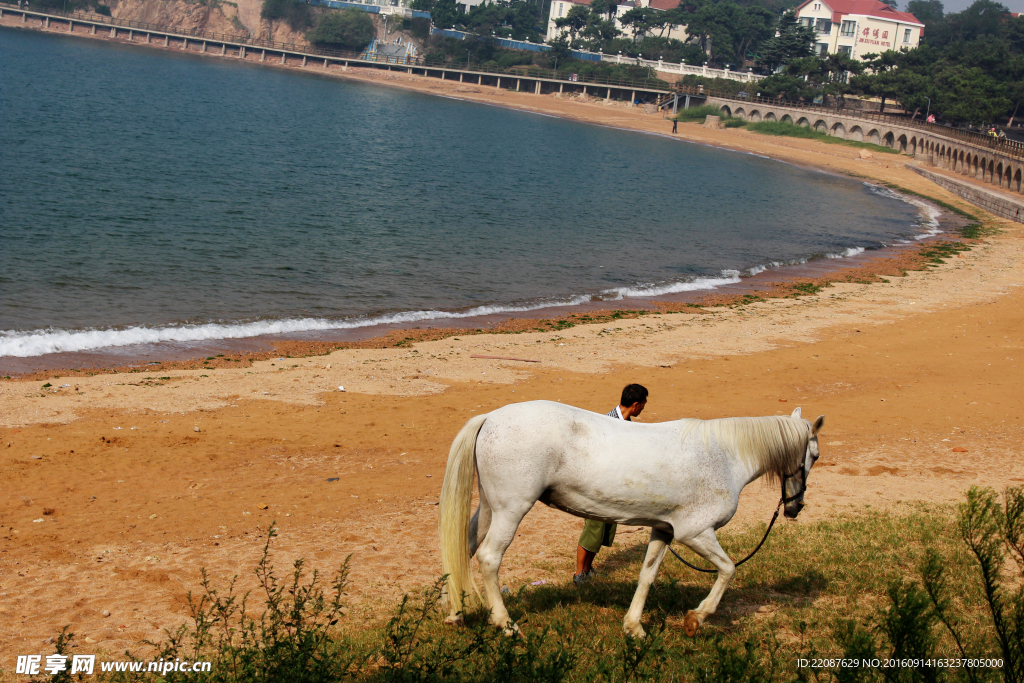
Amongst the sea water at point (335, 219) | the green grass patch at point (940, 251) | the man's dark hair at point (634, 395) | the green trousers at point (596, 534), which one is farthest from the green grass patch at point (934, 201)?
the green trousers at point (596, 534)

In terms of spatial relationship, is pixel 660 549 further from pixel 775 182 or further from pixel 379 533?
pixel 775 182

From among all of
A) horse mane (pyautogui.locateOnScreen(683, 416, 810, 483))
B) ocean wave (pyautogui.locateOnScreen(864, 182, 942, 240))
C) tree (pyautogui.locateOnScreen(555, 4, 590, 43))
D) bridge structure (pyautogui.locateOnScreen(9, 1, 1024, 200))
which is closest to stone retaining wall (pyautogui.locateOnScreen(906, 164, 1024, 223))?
ocean wave (pyautogui.locateOnScreen(864, 182, 942, 240))

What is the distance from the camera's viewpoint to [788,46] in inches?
4658

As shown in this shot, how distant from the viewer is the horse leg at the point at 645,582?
625 cm

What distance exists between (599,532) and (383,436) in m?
5.80

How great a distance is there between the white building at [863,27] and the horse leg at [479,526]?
497 feet

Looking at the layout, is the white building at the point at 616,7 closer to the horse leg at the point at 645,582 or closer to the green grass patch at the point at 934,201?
the green grass patch at the point at 934,201

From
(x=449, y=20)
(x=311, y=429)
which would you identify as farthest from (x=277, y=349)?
(x=449, y=20)

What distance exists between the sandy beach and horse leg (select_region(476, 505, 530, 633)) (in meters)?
1.34

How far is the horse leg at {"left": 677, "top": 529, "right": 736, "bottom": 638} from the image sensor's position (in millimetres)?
6152

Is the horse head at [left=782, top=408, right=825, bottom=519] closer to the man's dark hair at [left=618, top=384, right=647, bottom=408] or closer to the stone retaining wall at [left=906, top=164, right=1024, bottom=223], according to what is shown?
the man's dark hair at [left=618, top=384, right=647, bottom=408]

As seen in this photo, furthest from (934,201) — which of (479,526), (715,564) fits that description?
(479,526)

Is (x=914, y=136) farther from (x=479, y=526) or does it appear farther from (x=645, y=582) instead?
(x=479, y=526)

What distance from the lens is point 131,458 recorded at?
426 inches
